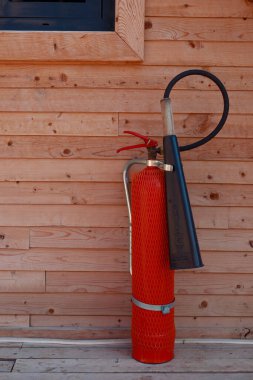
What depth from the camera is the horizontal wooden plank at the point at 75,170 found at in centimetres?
266

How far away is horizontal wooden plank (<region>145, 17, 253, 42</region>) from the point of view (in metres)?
2.60

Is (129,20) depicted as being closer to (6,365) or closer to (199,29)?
(199,29)

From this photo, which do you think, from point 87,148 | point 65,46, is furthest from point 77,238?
point 65,46

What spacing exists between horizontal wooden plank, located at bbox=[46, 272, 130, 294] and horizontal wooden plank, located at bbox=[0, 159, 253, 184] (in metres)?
0.47

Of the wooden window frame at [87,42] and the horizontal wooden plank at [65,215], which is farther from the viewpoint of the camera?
the horizontal wooden plank at [65,215]

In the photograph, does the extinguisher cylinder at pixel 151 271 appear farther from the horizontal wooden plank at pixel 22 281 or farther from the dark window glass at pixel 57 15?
the dark window glass at pixel 57 15

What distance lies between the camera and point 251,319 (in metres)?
2.75

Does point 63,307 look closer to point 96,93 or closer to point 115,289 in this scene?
point 115,289

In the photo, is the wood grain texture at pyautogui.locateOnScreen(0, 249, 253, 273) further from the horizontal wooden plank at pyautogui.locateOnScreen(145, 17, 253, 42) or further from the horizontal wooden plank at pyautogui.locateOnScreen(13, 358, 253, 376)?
the horizontal wooden plank at pyautogui.locateOnScreen(145, 17, 253, 42)

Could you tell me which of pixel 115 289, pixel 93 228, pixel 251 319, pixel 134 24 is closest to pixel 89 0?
pixel 134 24

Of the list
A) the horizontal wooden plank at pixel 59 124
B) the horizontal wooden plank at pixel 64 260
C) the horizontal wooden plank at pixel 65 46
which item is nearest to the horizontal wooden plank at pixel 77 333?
the horizontal wooden plank at pixel 64 260

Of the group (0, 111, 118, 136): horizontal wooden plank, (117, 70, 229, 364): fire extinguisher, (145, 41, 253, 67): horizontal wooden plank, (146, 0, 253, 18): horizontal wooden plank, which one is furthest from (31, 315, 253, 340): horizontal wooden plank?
(146, 0, 253, 18): horizontal wooden plank

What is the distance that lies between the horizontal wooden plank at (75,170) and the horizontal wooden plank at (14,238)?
0.25m

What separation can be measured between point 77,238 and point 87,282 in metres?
0.23
